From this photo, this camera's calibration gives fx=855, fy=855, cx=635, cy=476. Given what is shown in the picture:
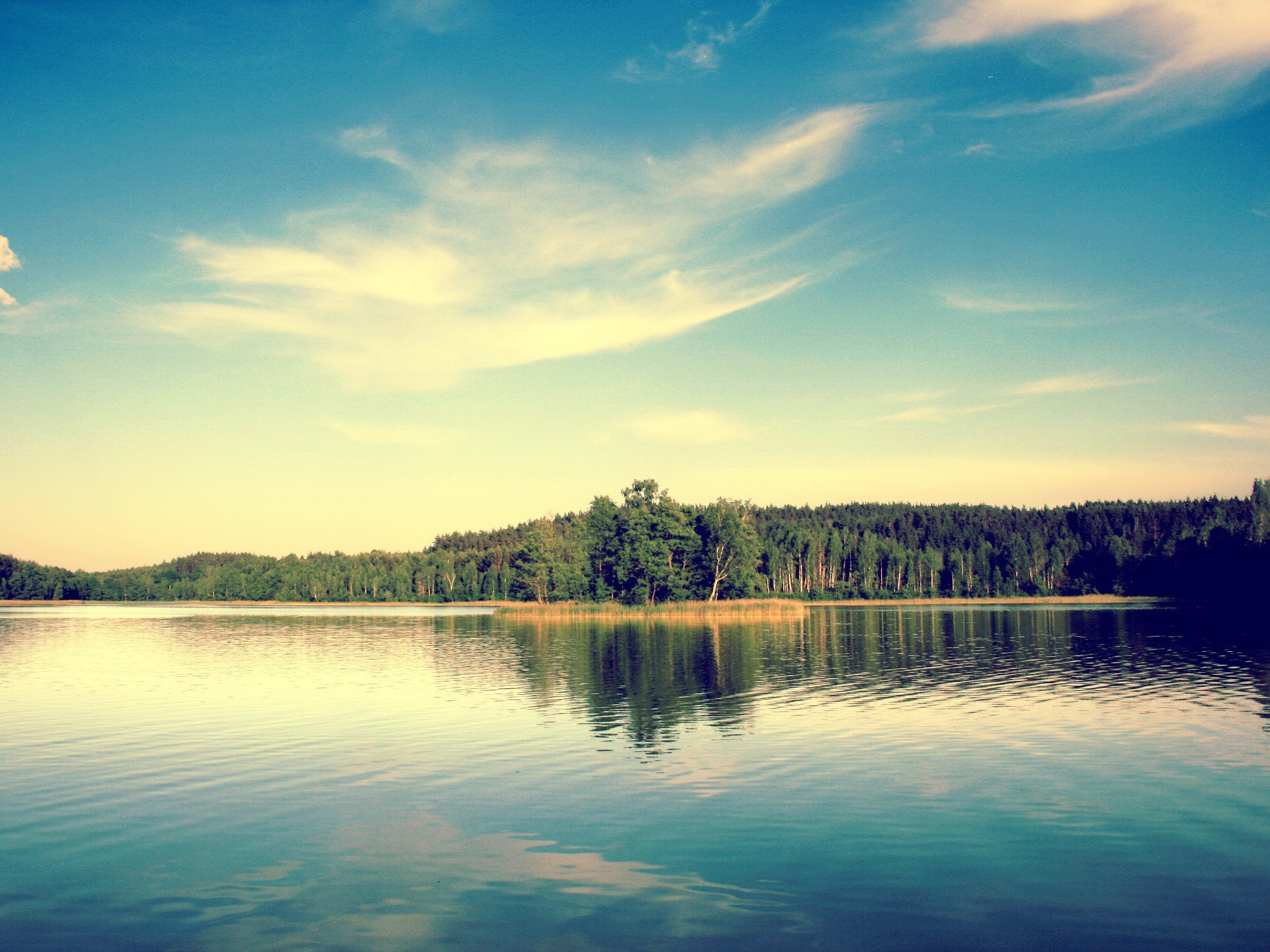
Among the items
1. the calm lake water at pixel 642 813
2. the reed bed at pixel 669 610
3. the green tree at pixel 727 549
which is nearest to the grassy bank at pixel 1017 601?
the green tree at pixel 727 549

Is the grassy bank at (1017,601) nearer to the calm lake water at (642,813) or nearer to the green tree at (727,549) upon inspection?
the green tree at (727,549)

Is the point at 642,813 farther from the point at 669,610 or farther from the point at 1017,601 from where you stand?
the point at 1017,601

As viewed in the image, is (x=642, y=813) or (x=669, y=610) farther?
(x=669, y=610)

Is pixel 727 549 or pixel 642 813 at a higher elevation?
pixel 727 549

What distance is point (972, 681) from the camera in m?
38.0

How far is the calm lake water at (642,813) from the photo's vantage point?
454 inches

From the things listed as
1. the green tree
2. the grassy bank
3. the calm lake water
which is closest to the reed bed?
the green tree

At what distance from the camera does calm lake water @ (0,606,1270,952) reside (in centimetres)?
1153

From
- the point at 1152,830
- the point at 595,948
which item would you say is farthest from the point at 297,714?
the point at 1152,830

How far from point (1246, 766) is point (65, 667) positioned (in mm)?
53699

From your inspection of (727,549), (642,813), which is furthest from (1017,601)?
(642,813)

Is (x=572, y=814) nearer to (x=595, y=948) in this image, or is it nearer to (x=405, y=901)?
(x=405, y=901)

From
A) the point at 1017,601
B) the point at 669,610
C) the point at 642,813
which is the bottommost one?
the point at 1017,601

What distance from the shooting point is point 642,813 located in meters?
17.0
